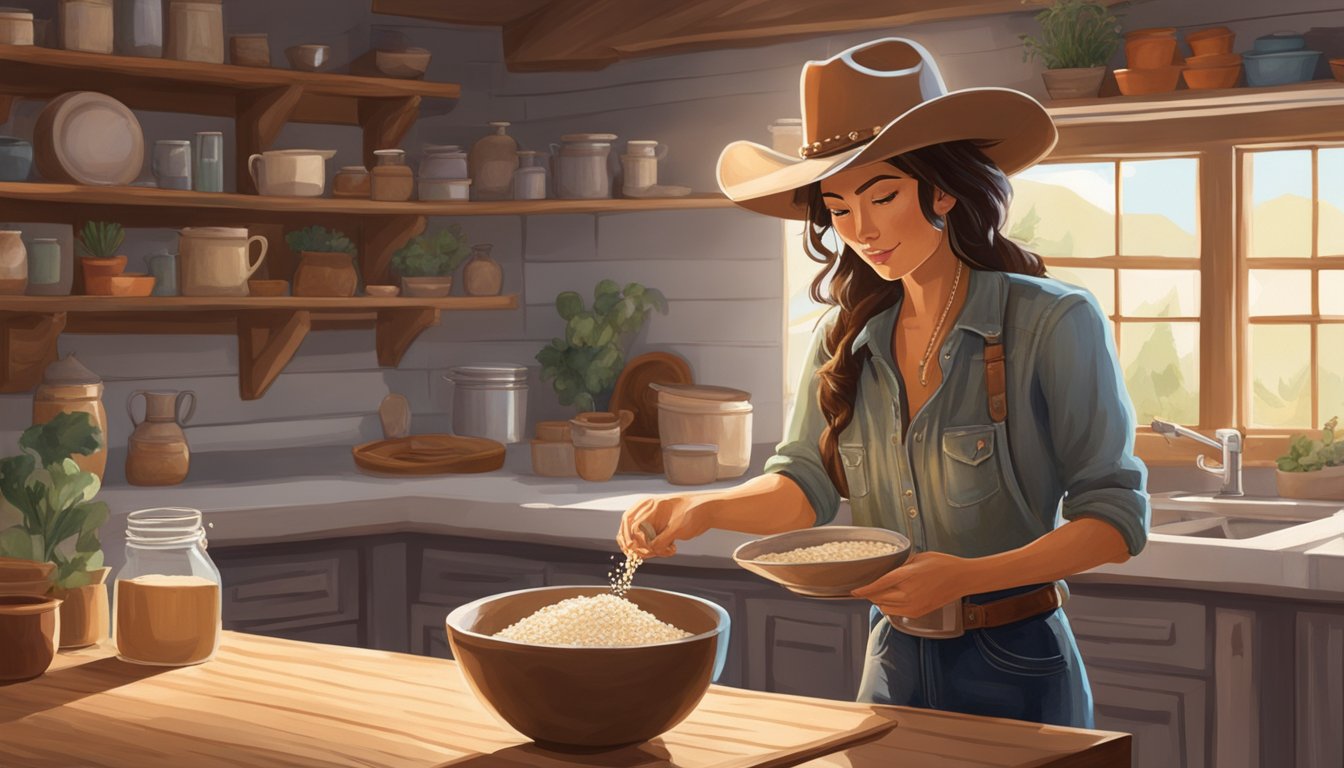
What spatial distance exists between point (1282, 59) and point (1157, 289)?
5.80 meters

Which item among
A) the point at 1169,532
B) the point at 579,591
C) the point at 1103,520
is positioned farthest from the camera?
the point at 1169,532

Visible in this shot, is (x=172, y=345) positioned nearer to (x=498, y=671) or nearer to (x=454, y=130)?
(x=454, y=130)

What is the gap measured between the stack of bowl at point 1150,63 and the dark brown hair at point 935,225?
56.0 inches

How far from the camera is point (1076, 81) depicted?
3217 millimetres

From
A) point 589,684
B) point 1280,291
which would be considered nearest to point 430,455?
point 589,684

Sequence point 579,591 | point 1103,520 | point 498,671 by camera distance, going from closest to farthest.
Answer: point 498,671
point 579,591
point 1103,520

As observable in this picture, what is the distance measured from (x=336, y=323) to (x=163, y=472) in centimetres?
70

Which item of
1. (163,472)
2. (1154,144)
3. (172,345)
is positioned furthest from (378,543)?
(1154,144)

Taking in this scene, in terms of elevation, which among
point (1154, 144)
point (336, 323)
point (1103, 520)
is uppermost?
point (1154, 144)

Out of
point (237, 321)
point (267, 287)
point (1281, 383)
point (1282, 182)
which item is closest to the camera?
point (1282, 182)

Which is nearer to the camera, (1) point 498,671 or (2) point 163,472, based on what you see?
(1) point 498,671

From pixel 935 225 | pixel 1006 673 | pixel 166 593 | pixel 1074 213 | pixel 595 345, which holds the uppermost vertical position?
pixel 1074 213

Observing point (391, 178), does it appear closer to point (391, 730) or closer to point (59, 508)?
point (59, 508)

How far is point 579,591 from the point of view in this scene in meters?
1.58
